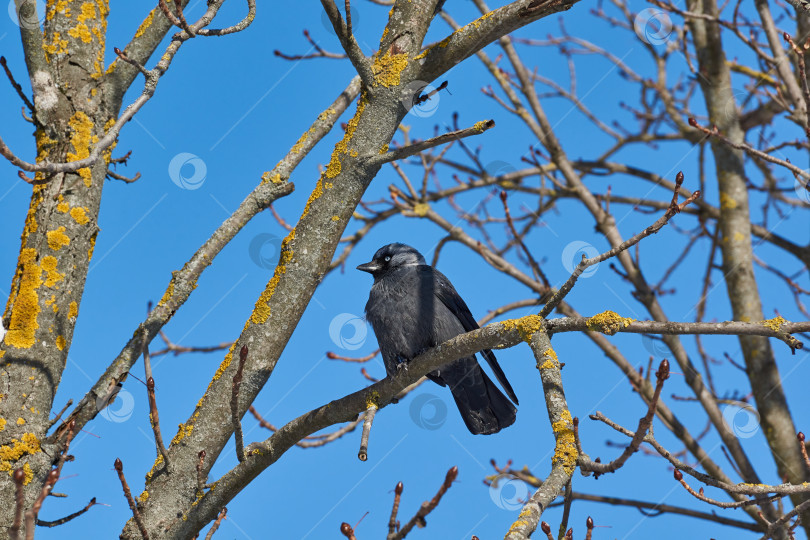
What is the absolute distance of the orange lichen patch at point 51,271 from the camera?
3424 mm

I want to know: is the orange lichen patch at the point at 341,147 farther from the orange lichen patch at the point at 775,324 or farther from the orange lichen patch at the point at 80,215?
the orange lichen patch at the point at 775,324

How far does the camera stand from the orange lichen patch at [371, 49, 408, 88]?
3240 millimetres

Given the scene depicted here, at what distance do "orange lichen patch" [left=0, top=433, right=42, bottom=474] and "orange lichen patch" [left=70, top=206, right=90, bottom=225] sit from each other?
1076 mm

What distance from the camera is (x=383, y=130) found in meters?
3.27

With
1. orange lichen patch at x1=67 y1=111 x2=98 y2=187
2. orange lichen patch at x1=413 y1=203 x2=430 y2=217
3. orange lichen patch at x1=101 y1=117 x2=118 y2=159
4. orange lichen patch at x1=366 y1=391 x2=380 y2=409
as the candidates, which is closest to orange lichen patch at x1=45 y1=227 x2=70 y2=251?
orange lichen patch at x1=67 y1=111 x2=98 y2=187

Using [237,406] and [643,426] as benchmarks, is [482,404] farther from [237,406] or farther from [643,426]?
[643,426]

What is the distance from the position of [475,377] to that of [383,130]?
174 cm

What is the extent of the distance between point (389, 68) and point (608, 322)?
Answer: 1525 millimetres

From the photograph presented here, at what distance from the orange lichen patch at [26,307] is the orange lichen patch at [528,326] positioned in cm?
227

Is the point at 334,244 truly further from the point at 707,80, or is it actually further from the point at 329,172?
the point at 707,80

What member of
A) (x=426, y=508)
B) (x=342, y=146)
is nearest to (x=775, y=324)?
(x=426, y=508)

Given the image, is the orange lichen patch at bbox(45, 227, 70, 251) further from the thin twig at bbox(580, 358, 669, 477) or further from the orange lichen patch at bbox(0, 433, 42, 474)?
the thin twig at bbox(580, 358, 669, 477)

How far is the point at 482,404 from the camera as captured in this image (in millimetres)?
4285

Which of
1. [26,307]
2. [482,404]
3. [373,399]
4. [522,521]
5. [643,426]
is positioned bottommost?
[522,521]
